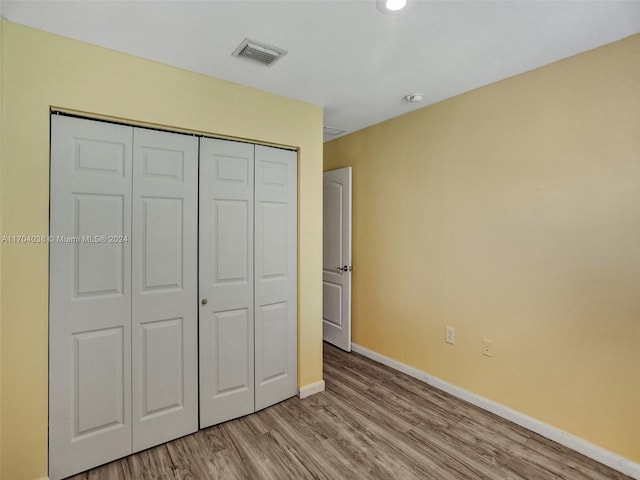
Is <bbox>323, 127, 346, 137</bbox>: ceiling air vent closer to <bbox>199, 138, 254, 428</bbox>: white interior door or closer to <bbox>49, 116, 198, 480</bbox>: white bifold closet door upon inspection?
<bbox>199, 138, 254, 428</bbox>: white interior door

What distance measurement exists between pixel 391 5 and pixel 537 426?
110 inches

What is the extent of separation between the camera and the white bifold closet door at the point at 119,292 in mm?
1895

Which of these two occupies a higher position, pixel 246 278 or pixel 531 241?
pixel 531 241

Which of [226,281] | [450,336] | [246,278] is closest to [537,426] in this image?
[450,336]

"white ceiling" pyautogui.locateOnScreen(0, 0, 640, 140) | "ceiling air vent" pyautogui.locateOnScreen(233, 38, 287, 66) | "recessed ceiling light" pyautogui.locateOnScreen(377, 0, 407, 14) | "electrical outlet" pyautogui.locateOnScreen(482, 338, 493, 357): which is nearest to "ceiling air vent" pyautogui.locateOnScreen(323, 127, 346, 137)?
"white ceiling" pyautogui.locateOnScreen(0, 0, 640, 140)

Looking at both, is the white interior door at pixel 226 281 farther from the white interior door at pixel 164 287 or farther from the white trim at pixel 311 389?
the white trim at pixel 311 389

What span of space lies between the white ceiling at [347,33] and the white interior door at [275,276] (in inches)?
27.5

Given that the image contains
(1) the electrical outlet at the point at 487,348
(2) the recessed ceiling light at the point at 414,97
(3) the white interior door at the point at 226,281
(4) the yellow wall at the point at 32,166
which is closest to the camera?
(4) the yellow wall at the point at 32,166

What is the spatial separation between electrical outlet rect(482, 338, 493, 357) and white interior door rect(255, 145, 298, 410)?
153 centimetres

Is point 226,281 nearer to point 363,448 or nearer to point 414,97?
point 363,448

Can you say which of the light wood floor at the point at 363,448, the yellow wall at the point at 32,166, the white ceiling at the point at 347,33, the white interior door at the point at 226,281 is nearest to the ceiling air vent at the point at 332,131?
the white ceiling at the point at 347,33

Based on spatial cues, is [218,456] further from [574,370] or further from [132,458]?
[574,370]

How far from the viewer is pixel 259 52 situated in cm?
203

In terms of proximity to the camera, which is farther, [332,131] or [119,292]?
[332,131]
